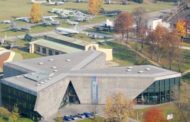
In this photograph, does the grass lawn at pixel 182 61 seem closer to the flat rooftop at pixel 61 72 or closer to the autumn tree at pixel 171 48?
the autumn tree at pixel 171 48

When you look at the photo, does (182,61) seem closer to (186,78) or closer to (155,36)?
(155,36)

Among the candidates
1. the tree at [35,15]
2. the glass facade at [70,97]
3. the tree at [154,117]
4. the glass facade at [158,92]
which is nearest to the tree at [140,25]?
the tree at [35,15]

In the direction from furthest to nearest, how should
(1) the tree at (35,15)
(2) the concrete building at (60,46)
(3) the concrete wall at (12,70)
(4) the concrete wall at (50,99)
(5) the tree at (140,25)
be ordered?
(1) the tree at (35,15) → (5) the tree at (140,25) → (2) the concrete building at (60,46) → (3) the concrete wall at (12,70) → (4) the concrete wall at (50,99)

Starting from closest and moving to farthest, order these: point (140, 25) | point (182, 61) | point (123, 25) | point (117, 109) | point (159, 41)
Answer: point (117, 109) → point (182, 61) → point (159, 41) → point (123, 25) → point (140, 25)

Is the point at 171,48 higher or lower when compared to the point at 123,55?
higher

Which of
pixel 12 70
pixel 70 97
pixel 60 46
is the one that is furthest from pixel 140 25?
pixel 70 97

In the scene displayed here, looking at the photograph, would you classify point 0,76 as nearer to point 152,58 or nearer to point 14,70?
point 14,70

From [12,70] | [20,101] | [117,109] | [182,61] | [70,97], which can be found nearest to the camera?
[117,109]

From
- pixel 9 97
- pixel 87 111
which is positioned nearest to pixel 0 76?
pixel 9 97
